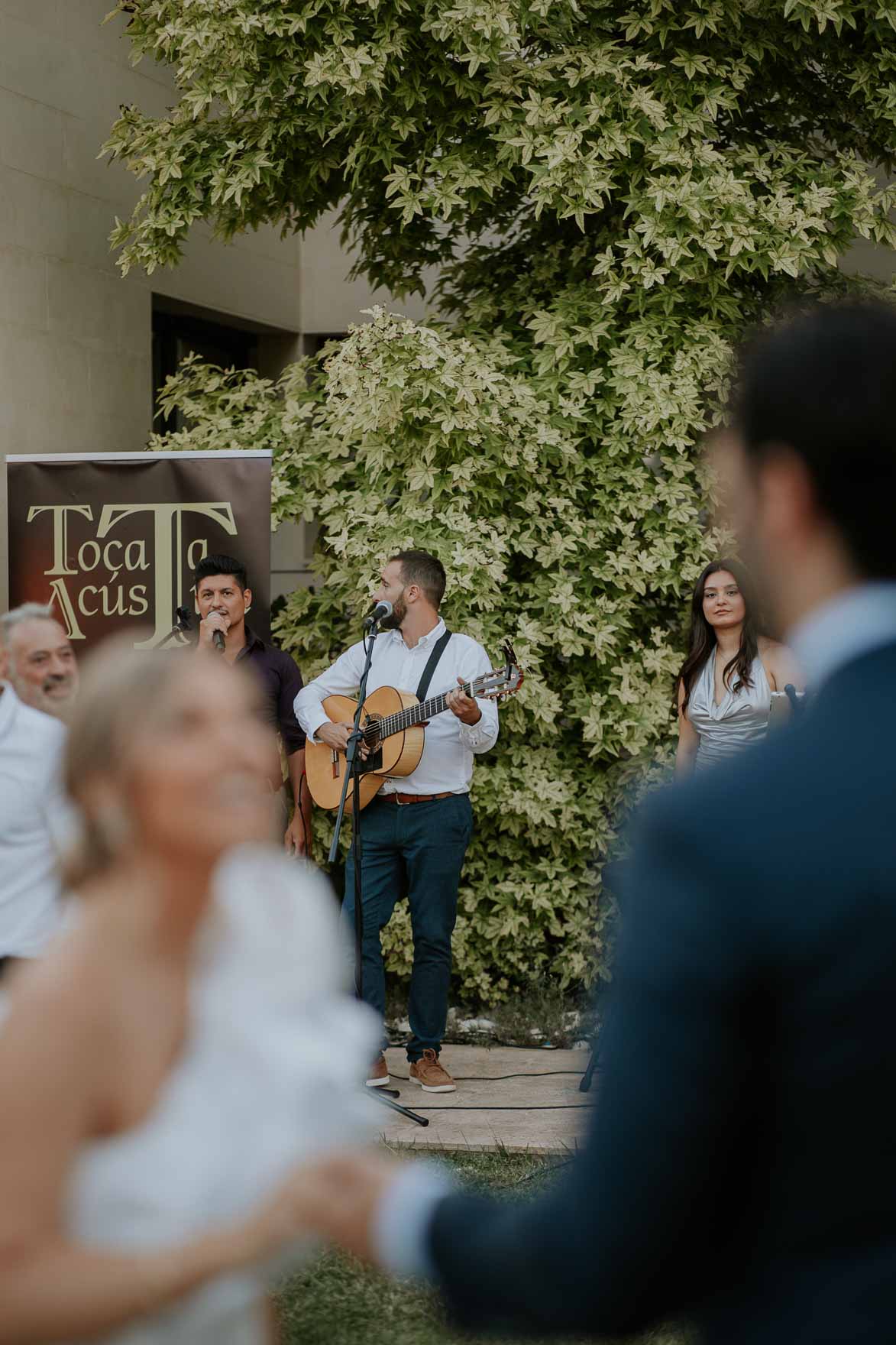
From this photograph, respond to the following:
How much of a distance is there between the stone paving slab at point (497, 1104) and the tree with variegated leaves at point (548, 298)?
0.63 metres

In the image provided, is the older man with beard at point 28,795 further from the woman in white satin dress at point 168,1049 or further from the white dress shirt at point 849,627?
the white dress shirt at point 849,627

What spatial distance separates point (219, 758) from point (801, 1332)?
812mm

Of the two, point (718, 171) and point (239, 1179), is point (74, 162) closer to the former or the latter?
point (718, 171)

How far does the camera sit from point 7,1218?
1359 millimetres

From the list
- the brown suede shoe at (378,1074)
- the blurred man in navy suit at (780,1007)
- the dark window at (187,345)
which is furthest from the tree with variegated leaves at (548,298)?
the blurred man in navy suit at (780,1007)

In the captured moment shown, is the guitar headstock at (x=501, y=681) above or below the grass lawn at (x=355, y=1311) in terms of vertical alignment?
above

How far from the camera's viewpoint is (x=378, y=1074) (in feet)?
20.0

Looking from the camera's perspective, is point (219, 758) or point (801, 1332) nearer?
point (801, 1332)

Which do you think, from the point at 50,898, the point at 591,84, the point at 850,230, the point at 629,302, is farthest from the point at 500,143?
the point at 50,898

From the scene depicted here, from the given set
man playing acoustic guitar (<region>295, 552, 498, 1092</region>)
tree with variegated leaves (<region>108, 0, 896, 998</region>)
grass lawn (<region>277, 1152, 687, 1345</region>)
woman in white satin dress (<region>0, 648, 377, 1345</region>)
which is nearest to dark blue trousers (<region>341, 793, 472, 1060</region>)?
man playing acoustic guitar (<region>295, 552, 498, 1092</region>)

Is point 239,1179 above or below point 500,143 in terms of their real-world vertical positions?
below

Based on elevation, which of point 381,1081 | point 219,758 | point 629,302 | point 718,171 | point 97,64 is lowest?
point 381,1081

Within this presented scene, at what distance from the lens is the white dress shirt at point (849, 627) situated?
1173mm

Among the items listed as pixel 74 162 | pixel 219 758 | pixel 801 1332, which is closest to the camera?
pixel 801 1332
